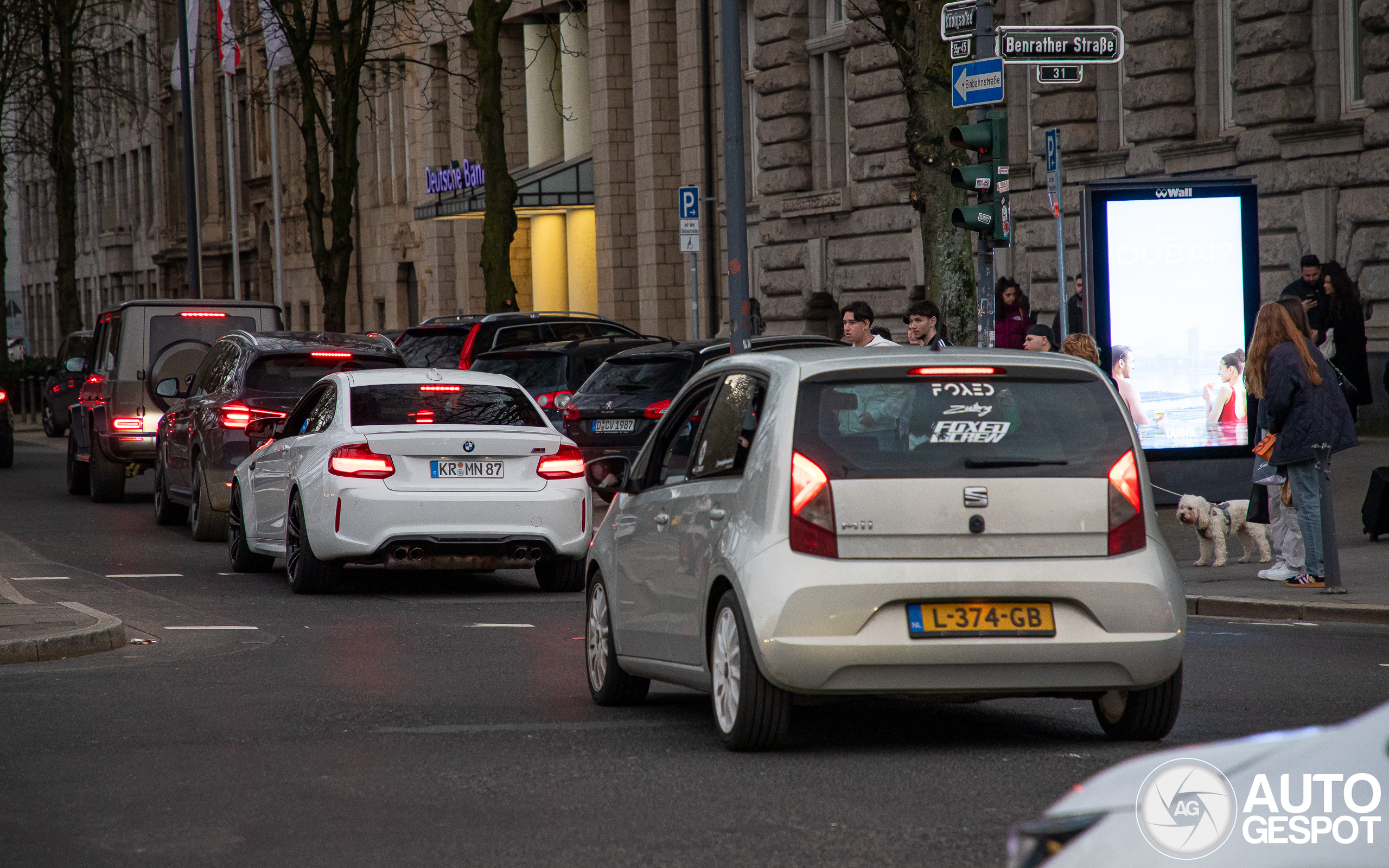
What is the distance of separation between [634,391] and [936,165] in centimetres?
375

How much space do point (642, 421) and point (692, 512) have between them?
11.5 metres

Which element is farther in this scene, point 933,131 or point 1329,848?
point 933,131

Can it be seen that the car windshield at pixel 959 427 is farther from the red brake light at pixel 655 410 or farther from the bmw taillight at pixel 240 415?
the red brake light at pixel 655 410

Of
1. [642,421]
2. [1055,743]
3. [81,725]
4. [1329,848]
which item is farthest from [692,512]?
[642,421]

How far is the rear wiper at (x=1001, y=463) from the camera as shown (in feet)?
23.1

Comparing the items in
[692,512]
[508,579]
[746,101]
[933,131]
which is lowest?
[508,579]

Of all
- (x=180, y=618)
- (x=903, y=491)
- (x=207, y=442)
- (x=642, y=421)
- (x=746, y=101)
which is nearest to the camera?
(x=903, y=491)

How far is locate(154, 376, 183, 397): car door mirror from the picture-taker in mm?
18062

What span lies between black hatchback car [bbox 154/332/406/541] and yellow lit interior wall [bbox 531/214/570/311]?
28.8m

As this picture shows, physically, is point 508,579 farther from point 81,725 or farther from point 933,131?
point 81,725

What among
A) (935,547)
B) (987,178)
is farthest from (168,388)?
(935,547)

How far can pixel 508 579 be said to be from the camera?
14.7 m

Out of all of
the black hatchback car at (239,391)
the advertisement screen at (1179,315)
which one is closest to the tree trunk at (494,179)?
the black hatchback car at (239,391)

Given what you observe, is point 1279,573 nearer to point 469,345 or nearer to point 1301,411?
point 1301,411
